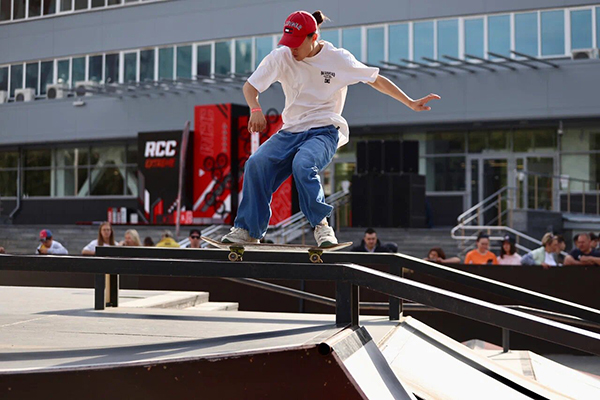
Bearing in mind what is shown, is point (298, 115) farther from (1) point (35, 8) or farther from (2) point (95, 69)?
(1) point (35, 8)

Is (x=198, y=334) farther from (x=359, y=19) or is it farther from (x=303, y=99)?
(x=359, y=19)

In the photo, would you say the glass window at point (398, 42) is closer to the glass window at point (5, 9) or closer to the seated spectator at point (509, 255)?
the seated spectator at point (509, 255)

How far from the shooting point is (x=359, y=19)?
99.2 ft

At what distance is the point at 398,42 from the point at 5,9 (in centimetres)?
2258

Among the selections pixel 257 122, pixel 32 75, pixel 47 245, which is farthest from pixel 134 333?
pixel 32 75

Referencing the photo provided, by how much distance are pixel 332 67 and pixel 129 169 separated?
31.8 meters

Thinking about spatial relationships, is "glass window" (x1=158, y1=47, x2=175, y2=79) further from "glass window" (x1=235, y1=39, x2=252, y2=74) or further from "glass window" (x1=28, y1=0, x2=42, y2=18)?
"glass window" (x1=28, y1=0, x2=42, y2=18)

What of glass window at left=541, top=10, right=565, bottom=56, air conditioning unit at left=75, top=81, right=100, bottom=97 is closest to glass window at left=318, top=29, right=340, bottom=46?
glass window at left=541, top=10, right=565, bottom=56

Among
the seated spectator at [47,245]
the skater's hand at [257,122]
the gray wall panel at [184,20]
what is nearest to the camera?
the skater's hand at [257,122]

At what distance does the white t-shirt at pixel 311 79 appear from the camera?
217 inches

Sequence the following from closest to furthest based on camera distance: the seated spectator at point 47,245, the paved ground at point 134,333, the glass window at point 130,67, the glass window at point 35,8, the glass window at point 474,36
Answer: the paved ground at point 134,333
the seated spectator at point 47,245
the glass window at point 474,36
the glass window at point 130,67
the glass window at point 35,8

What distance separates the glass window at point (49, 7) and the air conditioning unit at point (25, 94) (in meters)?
4.01

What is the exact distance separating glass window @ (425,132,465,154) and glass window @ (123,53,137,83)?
46.0 ft

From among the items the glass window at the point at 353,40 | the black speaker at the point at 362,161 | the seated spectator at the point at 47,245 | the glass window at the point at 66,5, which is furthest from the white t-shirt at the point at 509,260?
the glass window at the point at 66,5
